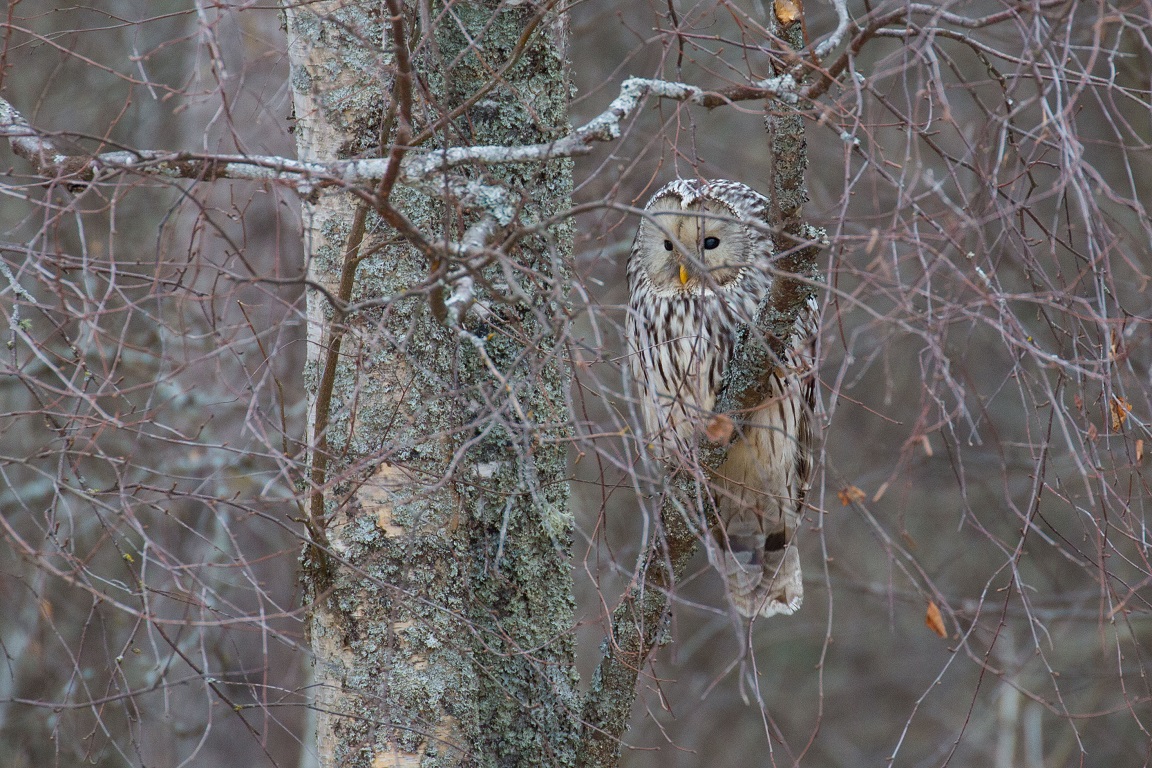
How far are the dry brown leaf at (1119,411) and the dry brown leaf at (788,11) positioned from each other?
90cm

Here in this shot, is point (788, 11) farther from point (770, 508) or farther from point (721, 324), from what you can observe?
point (770, 508)

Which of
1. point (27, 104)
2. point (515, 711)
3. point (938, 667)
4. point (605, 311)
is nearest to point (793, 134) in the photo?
point (605, 311)

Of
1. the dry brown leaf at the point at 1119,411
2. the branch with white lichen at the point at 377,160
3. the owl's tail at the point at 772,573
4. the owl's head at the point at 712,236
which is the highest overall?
the owl's head at the point at 712,236

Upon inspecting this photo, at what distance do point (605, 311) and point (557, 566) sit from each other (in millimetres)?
1417

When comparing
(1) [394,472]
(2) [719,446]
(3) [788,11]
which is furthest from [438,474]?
(3) [788,11]

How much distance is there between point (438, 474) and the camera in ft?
8.04

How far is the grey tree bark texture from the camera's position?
235 centimetres

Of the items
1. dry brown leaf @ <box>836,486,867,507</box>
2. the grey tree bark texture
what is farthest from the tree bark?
dry brown leaf @ <box>836,486,867,507</box>

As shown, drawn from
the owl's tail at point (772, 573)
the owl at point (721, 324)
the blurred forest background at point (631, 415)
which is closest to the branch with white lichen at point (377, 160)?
the blurred forest background at point (631, 415)

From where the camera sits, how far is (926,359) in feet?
5.93

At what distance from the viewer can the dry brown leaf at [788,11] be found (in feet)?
6.95

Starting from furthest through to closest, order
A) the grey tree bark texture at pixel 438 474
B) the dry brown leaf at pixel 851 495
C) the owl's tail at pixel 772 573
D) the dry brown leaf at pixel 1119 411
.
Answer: the owl's tail at pixel 772 573, the grey tree bark texture at pixel 438 474, the dry brown leaf at pixel 1119 411, the dry brown leaf at pixel 851 495

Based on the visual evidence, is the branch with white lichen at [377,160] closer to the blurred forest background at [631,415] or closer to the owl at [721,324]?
the blurred forest background at [631,415]

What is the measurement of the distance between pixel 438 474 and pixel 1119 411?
1.34 meters
